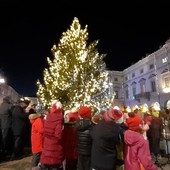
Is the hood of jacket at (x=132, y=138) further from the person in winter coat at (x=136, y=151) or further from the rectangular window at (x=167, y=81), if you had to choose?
the rectangular window at (x=167, y=81)

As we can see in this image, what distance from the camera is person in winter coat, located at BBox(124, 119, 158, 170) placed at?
3624mm

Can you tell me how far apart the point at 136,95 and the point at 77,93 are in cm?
2585

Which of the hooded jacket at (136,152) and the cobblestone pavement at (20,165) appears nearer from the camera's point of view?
the hooded jacket at (136,152)

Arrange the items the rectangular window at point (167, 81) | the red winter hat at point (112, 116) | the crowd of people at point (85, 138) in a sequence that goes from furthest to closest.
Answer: the rectangular window at point (167, 81)
the red winter hat at point (112, 116)
the crowd of people at point (85, 138)

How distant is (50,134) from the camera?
17.0 feet

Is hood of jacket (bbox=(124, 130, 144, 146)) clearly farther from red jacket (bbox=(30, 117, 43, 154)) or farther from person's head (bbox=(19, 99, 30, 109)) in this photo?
person's head (bbox=(19, 99, 30, 109))

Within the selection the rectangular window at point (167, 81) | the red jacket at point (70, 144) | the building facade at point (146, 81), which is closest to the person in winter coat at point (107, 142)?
the red jacket at point (70, 144)

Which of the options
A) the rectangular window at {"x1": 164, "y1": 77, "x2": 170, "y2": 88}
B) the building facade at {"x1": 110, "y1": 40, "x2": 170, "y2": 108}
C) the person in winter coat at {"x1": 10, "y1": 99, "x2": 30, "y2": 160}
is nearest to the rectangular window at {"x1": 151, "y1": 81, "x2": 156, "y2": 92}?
the building facade at {"x1": 110, "y1": 40, "x2": 170, "y2": 108}

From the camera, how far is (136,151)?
380cm

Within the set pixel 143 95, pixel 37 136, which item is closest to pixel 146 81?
pixel 143 95

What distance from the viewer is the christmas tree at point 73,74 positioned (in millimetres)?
17328

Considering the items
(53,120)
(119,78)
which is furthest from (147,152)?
(119,78)

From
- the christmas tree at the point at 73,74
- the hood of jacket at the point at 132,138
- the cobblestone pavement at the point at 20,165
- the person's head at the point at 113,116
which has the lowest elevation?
the cobblestone pavement at the point at 20,165

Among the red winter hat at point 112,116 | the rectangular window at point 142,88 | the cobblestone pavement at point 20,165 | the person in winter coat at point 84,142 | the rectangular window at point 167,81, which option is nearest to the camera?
the red winter hat at point 112,116
